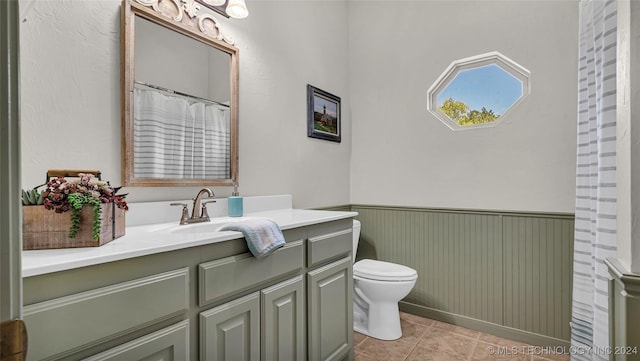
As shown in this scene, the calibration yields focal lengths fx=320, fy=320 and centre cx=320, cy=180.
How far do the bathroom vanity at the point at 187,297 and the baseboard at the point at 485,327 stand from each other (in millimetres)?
1110

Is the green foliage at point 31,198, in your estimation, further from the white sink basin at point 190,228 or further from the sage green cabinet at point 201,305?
the white sink basin at point 190,228

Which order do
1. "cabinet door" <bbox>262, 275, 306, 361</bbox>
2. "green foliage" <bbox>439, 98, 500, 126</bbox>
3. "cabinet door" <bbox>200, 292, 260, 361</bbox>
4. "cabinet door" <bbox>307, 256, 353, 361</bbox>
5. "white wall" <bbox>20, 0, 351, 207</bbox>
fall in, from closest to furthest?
1. "cabinet door" <bbox>200, 292, 260, 361</bbox>
2. "white wall" <bbox>20, 0, 351, 207</bbox>
3. "cabinet door" <bbox>262, 275, 306, 361</bbox>
4. "cabinet door" <bbox>307, 256, 353, 361</bbox>
5. "green foliage" <bbox>439, 98, 500, 126</bbox>

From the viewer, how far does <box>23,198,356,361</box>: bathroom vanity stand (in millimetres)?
786

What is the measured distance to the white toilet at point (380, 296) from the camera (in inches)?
85.5

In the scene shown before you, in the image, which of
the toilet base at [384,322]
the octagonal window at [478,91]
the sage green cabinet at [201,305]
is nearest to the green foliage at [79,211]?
the sage green cabinet at [201,305]

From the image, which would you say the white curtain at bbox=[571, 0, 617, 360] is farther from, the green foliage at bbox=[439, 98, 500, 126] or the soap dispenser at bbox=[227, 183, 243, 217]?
the soap dispenser at bbox=[227, 183, 243, 217]

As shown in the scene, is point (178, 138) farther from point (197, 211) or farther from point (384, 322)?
point (384, 322)

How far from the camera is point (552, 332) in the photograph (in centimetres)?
212

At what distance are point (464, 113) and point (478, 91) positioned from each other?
7.5 inches

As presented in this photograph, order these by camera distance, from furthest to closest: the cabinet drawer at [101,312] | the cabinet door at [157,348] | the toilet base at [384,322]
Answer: the toilet base at [384,322], the cabinet door at [157,348], the cabinet drawer at [101,312]

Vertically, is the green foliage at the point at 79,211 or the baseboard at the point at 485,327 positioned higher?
the green foliage at the point at 79,211

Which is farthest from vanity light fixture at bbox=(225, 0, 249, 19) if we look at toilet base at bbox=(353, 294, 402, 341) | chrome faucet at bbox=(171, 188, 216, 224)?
toilet base at bbox=(353, 294, 402, 341)

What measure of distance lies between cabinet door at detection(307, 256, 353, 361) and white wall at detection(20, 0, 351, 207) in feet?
2.40

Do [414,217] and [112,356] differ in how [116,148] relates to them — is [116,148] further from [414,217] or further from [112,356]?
[414,217]
